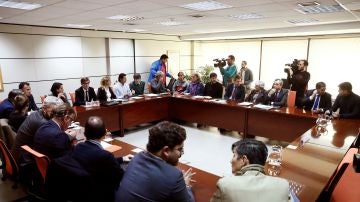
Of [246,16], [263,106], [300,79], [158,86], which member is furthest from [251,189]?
[158,86]

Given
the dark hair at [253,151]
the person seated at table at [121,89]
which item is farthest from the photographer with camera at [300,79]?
the dark hair at [253,151]

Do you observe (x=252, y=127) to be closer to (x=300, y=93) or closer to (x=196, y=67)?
(x=300, y=93)

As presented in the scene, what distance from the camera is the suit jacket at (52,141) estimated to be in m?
2.34

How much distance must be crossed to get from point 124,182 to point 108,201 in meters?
0.49

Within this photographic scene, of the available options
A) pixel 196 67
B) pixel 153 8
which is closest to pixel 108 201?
pixel 153 8

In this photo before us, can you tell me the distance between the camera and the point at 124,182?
1409 mm

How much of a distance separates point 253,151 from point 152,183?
0.63 meters

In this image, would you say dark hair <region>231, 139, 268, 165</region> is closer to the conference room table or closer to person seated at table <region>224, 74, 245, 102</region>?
the conference room table

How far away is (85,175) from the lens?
5.48 ft

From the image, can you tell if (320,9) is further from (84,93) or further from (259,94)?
(84,93)

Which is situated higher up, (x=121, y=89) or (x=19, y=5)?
(x=19, y=5)

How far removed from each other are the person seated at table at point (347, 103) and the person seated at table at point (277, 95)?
1028 millimetres

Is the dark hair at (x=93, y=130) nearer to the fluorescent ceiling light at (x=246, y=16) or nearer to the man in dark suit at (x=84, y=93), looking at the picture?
the man in dark suit at (x=84, y=93)

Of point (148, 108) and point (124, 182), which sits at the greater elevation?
point (124, 182)
